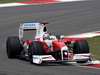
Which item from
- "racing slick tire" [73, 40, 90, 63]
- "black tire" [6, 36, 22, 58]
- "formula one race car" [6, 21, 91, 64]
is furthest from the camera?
"black tire" [6, 36, 22, 58]

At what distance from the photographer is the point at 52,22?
2483 cm

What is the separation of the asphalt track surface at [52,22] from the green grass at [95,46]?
1.97m

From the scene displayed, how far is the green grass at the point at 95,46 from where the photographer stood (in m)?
16.0

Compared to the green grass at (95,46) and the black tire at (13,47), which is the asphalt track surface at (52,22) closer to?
the black tire at (13,47)

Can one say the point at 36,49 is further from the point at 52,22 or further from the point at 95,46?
the point at 52,22

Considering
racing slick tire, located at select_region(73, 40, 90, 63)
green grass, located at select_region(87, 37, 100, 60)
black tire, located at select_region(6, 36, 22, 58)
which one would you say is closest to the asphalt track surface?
black tire, located at select_region(6, 36, 22, 58)

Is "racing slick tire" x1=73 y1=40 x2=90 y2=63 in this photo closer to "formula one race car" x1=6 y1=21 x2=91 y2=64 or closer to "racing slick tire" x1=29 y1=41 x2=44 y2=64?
"formula one race car" x1=6 y1=21 x2=91 y2=64

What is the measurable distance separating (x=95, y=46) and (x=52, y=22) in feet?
24.2

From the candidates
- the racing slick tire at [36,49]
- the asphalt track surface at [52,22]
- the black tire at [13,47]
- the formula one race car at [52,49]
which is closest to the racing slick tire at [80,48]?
the formula one race car at [52,49]

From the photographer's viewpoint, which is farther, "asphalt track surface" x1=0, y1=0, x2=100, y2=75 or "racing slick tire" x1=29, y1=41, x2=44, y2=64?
"racing slick tire" x1=29, y1=41, x2=44, y2=64

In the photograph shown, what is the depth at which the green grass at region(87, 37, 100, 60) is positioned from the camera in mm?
16039

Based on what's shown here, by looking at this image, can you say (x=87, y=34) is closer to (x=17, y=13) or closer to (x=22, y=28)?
(x=22, y=28)

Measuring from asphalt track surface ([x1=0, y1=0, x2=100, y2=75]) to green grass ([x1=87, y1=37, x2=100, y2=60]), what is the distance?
1965 mm

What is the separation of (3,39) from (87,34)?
10.7 ft
